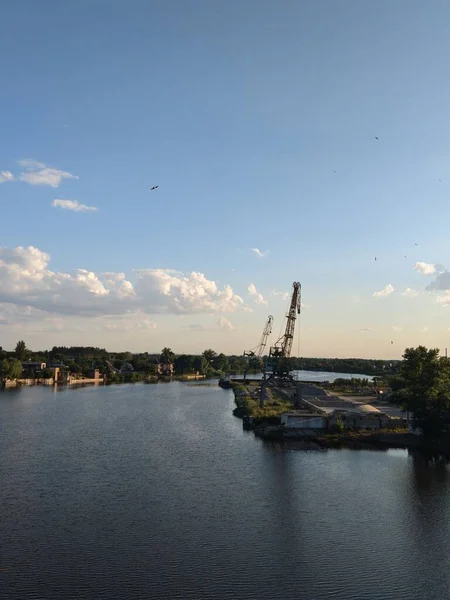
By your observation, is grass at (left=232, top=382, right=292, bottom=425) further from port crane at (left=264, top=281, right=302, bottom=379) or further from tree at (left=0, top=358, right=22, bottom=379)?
tree at (left=0, top=358, right=22, bottom=379)

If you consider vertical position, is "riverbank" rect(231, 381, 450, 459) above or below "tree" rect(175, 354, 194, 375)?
below

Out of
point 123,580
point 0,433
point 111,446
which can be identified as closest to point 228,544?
point 123,580

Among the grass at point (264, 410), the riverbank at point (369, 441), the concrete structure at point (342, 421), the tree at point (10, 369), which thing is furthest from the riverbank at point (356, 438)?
the tree at point (10, 369)

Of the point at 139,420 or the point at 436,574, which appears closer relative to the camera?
the point at 436,574

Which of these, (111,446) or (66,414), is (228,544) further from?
(66,414)

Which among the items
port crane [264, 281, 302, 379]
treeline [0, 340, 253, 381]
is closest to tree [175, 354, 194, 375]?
treeline [0, 340, 253, 381]

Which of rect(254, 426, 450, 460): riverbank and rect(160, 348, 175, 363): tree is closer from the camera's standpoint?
rect(254, 426, 450, 460): riverbank

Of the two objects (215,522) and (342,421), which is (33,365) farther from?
(215,522)
